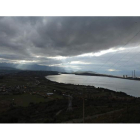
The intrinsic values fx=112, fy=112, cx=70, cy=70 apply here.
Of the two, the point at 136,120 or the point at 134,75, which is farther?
the point at 134,75

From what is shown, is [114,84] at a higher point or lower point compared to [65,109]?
lower

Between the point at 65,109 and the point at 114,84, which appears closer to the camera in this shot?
the point at 65,109

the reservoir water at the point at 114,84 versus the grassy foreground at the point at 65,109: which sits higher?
the grassy foreground at the point at 65,109

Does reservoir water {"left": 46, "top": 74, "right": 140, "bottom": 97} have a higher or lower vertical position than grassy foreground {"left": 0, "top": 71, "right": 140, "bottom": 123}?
lower

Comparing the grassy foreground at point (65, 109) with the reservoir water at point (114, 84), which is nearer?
the grassy foreground at point (65, 109)

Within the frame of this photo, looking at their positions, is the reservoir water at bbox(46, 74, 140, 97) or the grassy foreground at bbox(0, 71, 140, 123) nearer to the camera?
the grassy foreground at bbox(0, 71, 140, 123)
